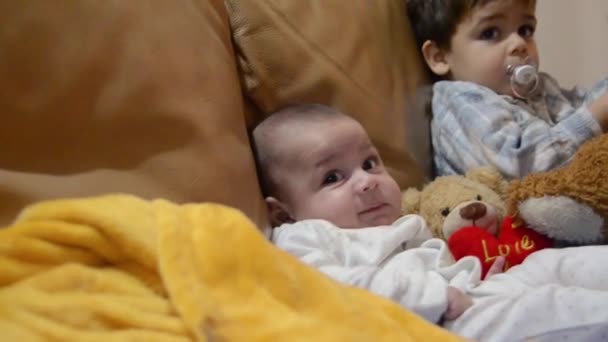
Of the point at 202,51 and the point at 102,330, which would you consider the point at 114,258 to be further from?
the point at 202,51

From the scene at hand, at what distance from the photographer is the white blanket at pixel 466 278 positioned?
0.87 metres

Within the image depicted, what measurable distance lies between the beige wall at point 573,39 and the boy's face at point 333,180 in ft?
3.62

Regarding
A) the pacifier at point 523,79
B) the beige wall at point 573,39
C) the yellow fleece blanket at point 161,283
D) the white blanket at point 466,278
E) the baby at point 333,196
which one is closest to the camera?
the yellow fleece blanket at point 161,283

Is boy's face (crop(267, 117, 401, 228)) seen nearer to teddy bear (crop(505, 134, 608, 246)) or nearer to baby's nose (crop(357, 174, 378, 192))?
baby's nose (crop(357, 174, 378, 192))

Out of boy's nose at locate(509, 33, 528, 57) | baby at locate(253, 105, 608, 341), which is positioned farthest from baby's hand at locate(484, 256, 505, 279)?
boy's nose at locate(509, 33, 528, 57)

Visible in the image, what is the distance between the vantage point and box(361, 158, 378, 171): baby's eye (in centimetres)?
124

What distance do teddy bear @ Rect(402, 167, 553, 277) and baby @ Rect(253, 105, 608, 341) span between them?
52mm

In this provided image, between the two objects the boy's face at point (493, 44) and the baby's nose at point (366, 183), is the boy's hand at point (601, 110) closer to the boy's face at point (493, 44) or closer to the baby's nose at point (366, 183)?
the boy's face at point (493, 44)

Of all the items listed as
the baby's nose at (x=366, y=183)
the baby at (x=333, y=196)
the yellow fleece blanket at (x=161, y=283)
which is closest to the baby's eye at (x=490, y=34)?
the baby at (x=333, y=196)

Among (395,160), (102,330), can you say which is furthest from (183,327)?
(395,160)

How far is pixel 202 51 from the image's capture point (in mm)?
1109

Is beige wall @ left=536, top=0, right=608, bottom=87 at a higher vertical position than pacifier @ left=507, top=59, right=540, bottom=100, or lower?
lower

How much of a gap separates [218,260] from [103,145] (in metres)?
0.36

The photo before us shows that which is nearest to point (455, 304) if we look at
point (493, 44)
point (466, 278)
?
point (466, 278)
